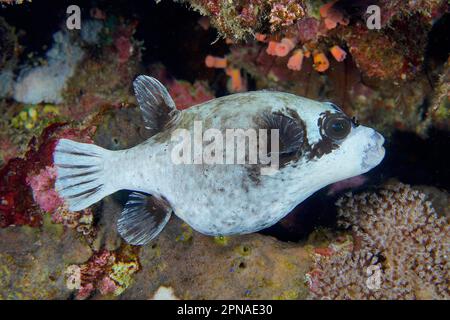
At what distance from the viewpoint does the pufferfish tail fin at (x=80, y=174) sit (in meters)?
3.28

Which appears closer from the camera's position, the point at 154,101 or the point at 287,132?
the point at 287,132

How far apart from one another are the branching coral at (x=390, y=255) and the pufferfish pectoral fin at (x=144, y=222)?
5.16 ft

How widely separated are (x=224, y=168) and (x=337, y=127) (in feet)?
3.25

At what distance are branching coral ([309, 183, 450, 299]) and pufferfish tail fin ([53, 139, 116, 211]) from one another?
7.38 feet

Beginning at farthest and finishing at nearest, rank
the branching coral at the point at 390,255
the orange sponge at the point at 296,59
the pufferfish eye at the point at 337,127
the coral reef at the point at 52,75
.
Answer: the coral reef at the point at 52,75
the orange sponge at the point at 296,59
the branching coral at the point at 390,255
the pufferfish eye at the point at 337,127

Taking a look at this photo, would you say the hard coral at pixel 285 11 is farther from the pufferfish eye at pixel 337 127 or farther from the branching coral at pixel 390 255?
the branching coral at pixel 390 255

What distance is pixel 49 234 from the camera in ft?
12.4

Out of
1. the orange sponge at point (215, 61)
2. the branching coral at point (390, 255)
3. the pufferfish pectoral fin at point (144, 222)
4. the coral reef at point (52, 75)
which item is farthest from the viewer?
the orange sponge at point (215, 61)

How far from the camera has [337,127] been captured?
9.48 ft

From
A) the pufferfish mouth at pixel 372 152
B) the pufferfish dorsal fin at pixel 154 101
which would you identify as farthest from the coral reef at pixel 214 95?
the pufferfish mouth at pixel 372 152

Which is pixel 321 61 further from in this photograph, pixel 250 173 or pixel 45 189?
pixel 45 189

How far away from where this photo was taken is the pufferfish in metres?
2.91

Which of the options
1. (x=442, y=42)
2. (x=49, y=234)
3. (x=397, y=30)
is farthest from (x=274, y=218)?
(x=442, y=42)

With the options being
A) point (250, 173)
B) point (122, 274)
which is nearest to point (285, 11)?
point (250, 173)
